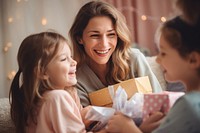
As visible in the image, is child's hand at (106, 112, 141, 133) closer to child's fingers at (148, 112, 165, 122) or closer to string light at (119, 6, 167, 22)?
child's fingers at (148, 112, 165, 122)

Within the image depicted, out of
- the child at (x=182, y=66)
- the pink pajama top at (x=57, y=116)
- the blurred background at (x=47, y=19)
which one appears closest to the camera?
the child at (x=182, y=66)

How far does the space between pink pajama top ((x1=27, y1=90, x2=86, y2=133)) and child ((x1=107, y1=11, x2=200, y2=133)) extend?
35 cm

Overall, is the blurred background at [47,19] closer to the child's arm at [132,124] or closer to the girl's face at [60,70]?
the girl's face at [60,70]

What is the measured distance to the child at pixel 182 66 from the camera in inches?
35.0

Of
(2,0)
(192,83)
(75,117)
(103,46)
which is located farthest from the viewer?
(2,0)

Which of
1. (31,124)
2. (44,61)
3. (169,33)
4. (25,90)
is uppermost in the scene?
(169,33)

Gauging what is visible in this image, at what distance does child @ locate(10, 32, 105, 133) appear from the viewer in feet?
3.93

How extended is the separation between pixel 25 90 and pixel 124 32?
2.05 feet

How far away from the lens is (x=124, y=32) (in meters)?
1.68

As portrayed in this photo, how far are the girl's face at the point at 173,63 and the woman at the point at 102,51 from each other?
636mm

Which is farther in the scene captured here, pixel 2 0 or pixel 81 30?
pixel 2 0

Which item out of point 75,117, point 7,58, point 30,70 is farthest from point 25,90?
point 7,58

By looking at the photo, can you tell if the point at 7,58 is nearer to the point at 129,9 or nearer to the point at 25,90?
the point at 129,9

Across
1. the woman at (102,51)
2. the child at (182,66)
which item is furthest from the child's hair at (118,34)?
the child at (182,66)
